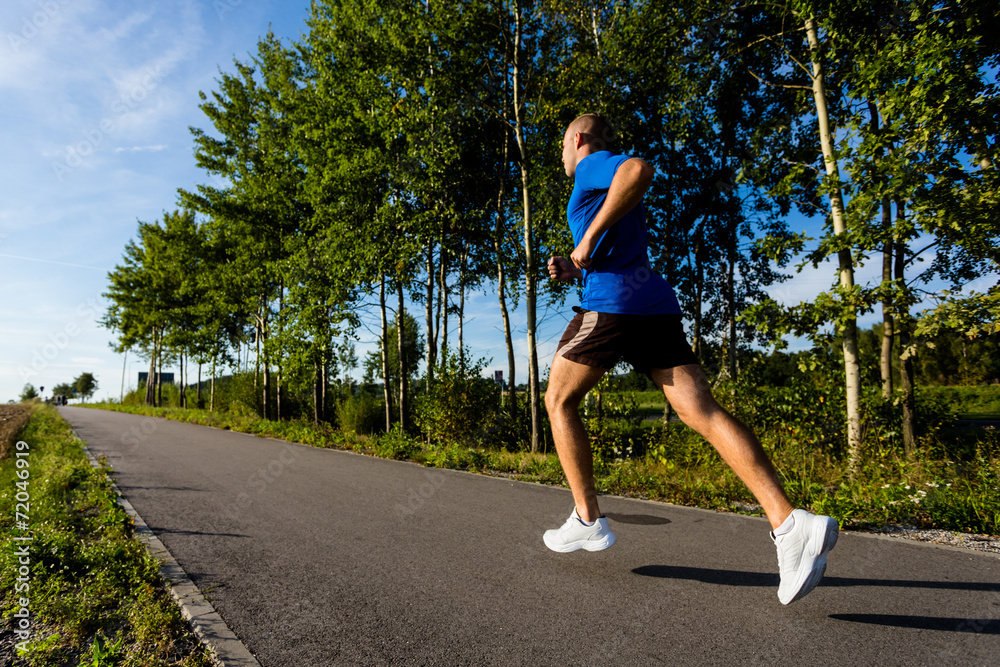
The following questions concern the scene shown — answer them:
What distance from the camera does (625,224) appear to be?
111 inches

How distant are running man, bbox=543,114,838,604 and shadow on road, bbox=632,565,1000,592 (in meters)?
0.55

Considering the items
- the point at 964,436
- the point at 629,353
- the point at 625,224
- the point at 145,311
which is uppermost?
the point at 145,311

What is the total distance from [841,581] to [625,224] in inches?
88.0

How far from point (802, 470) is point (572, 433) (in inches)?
155

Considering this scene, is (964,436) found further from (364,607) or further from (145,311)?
(145,311)

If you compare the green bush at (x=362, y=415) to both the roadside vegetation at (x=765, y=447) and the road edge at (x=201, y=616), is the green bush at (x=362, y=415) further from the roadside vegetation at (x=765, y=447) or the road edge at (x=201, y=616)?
the road edge at (x=201, y=616)

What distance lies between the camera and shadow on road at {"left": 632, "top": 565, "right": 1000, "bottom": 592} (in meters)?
2.77

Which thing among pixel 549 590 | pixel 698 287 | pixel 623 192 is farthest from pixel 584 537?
pixel 698 287

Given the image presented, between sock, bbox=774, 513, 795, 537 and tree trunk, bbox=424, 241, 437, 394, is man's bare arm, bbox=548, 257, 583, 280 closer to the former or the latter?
sock, bbox=774, 513, 795, 537

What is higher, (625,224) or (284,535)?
(625,224)

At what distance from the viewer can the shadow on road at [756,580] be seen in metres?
2.77

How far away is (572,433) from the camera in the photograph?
2.85 meters

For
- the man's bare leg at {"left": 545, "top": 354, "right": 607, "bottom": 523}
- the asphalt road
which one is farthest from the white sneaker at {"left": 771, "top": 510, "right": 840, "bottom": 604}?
the man's bare leg at {"left": 545, "top": 354, "right": 607, "bottom": 523}

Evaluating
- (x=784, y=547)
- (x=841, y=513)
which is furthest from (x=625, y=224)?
(x=841, y=513)
